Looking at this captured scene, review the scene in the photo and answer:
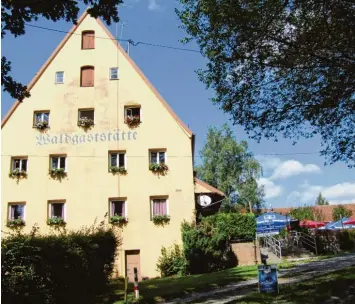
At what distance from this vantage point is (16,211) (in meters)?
24.5

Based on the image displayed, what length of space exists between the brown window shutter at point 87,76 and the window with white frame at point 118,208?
736 centimetres

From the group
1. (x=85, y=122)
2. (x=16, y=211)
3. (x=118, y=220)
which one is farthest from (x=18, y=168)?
(x=118, y=220)

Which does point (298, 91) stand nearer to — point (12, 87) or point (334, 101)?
point (334, 101)

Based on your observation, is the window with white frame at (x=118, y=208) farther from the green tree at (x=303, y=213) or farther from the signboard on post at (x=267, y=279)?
the green tree at (x=303, y=213)

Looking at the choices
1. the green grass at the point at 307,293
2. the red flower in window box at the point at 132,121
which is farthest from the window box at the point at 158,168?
the green grass at the point at 307,293

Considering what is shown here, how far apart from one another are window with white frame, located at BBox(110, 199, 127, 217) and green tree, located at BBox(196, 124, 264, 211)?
28.8 m

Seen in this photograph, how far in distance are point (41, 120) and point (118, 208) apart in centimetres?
710

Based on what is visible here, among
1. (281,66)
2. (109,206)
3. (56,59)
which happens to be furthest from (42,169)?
(281,66)

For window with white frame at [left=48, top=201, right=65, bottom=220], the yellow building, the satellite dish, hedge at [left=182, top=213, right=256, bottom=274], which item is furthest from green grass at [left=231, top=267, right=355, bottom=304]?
window with white frame at [left=48, top=201, right=65, bottom=220]

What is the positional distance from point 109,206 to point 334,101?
16424 mm

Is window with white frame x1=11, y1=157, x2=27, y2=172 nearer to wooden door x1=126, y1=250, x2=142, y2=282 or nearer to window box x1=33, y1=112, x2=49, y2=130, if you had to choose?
window box x1=33, y1=112, x2=49, y2=130

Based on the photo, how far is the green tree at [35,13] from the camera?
255 inches

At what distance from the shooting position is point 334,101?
1052 cm

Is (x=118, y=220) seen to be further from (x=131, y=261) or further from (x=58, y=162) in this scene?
(x=58, y=162)
